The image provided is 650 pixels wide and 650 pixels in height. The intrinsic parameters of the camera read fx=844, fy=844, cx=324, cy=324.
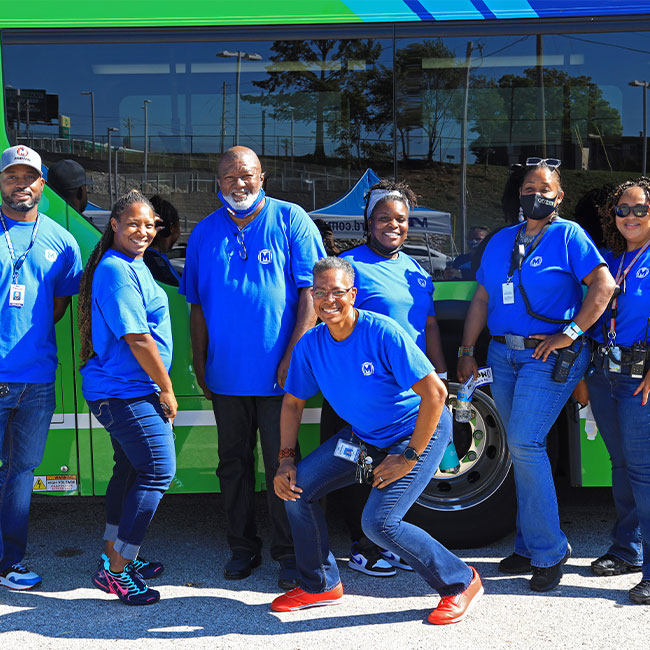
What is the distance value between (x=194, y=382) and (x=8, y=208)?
1264 mm

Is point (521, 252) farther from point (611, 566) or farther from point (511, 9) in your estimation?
point (611, 566)

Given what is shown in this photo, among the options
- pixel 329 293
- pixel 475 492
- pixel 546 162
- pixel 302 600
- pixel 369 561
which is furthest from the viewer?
pixel 475 492

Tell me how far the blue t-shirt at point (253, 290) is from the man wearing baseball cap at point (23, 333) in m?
0.73

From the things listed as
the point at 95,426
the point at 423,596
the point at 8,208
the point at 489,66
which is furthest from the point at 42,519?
the point at 489,66

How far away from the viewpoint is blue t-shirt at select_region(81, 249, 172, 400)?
3.74m

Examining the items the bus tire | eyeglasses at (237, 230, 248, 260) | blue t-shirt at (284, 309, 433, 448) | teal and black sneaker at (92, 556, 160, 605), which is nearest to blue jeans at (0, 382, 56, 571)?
A: teal and black sneaker at (92, 556, 160, 605)

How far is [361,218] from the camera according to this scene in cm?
434

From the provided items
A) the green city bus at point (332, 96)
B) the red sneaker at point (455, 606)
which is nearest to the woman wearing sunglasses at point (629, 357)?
the green city bus at point (332, 96)

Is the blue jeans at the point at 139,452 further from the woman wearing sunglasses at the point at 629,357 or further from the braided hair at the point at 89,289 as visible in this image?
the woman wearing sunglasses at the point at 629,357

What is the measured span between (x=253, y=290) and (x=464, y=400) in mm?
1180

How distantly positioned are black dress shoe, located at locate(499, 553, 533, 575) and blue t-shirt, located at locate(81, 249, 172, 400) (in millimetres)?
1951

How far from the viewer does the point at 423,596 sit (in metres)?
3.98

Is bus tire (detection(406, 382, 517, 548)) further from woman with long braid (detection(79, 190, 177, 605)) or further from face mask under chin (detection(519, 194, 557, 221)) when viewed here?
woman with long braid (detection(79, 190, 177, 605))

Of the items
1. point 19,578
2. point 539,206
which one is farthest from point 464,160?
point 19,578
